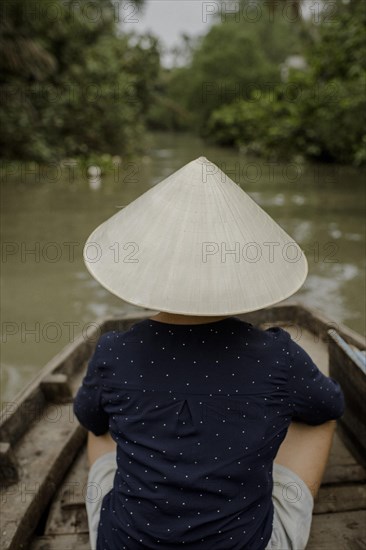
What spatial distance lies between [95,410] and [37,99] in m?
11.2

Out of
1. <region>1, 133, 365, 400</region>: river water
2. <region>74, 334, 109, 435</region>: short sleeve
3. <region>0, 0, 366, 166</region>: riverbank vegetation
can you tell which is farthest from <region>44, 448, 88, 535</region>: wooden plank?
<region>0, 0, 366, 166</region>: riverbank vegetation

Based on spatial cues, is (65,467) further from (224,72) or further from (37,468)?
(224,72)

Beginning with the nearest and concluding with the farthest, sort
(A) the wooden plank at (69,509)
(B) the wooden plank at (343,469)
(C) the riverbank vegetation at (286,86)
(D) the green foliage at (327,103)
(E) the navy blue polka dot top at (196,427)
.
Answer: (E) the navy blue polka dot top at (196,427), (A) the wooden plank at (69,509), (B) the wooden plank at (343,469), (D) the green foliage at (327,103), (C) the riverbank vegetation at (286,86)

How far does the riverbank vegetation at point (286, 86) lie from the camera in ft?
29.6

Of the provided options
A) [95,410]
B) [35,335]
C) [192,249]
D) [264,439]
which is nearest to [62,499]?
[95,410]

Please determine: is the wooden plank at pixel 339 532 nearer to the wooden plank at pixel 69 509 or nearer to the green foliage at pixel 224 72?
the wooden plank at pixel 69 509

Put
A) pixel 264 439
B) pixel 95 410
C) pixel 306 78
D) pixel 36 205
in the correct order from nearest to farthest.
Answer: pixel 264 439
pixel 95 410
pixel 36 205
pixel 306 78

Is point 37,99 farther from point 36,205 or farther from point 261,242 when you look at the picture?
point 261,242

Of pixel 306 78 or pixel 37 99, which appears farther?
pixel 306 78

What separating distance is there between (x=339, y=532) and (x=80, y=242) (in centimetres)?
499

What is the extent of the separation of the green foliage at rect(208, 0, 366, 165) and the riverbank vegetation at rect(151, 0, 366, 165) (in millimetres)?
22

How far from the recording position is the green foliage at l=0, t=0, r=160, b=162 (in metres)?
9.94

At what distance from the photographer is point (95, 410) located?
1290 millimetres

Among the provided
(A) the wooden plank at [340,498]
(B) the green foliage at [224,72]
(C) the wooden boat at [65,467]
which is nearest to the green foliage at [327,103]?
(C) the wooden boat at [65,467]
